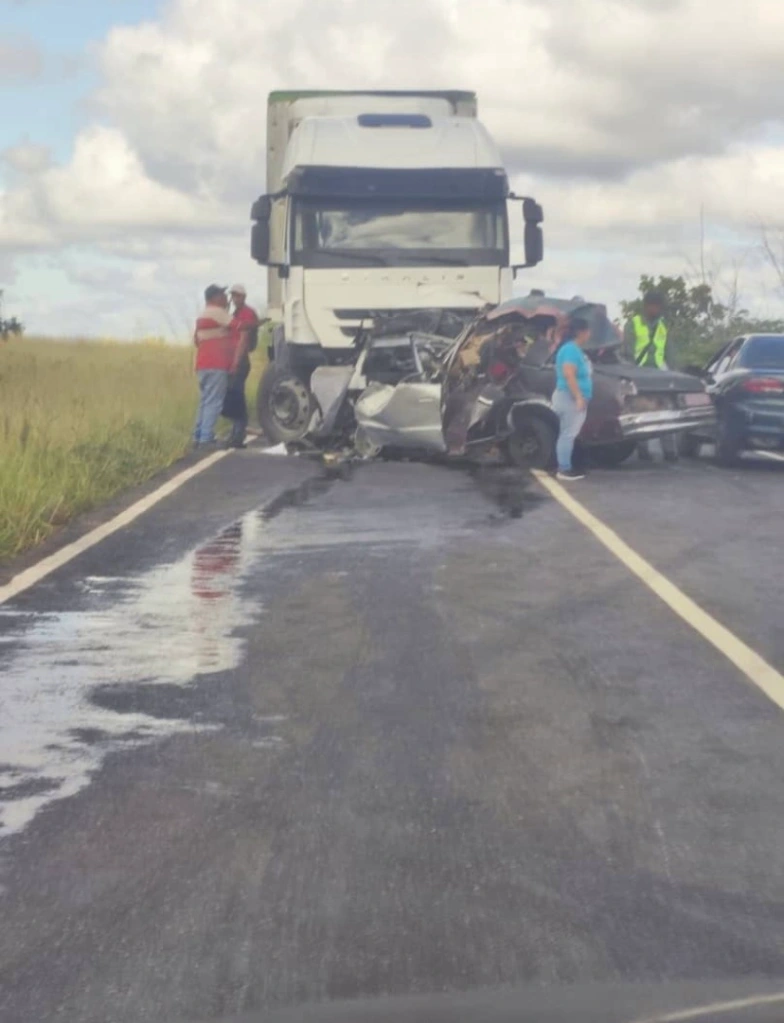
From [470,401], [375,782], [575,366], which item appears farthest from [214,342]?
[375,782]

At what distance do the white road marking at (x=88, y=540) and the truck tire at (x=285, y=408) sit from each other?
2605 mm

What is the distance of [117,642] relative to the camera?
29.7ft

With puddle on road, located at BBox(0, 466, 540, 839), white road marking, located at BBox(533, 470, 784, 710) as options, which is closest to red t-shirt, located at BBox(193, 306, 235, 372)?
puddle on road, located at BBox(0, 466, 540, 839)

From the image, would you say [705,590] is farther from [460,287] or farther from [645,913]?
[460,287]

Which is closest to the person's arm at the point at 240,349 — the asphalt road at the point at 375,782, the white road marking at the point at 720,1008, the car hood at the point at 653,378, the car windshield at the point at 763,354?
the car hood at the point at 653,378

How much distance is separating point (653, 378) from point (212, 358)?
5.74 meters

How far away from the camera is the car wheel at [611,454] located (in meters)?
19.9

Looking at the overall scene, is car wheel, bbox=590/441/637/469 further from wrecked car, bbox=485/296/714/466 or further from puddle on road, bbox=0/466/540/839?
puddle on road, bbox=0/466/540/839

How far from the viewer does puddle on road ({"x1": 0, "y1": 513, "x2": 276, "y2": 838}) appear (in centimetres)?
655

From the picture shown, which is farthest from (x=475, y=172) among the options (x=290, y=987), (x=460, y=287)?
(x=290, y=987)

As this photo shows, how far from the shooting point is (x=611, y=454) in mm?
20062

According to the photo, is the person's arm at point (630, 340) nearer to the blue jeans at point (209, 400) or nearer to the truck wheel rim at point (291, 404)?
the truck wheel rim at point (291, 404)

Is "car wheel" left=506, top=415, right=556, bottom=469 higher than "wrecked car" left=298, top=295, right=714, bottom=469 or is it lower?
lower

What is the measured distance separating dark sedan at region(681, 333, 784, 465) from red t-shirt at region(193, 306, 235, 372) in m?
5.56
